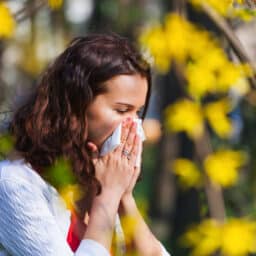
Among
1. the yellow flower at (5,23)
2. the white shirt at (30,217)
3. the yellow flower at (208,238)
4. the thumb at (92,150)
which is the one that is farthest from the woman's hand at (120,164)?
the yellow flower at (5,23)

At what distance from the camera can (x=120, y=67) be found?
3.29m

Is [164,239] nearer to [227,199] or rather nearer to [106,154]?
[227,199]

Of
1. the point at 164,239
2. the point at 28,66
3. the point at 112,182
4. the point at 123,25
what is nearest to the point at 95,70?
the point at 112,182

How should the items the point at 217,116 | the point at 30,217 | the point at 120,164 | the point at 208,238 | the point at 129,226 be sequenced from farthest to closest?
the point at 217,116 < the point at 208,238 < the point at 129,226 < the point at 120,164 < the point at 30,217

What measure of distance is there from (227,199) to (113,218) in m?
3.52

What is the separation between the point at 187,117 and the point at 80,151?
1.24 feet

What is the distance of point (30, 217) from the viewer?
3055mm

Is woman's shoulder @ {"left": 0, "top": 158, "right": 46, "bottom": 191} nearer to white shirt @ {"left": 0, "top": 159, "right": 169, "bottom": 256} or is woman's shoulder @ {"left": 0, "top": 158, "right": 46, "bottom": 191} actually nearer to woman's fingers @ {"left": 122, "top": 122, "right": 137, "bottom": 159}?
white shirt @ {"left": 0, "top": 159, "right": 169, "bottom": 256}

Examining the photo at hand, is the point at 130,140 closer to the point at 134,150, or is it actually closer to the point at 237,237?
the point at 134,150

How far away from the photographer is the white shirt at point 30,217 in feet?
9.95

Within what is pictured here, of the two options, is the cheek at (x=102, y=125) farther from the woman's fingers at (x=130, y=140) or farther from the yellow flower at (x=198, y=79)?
the yellow flower at (x=198, y=79)

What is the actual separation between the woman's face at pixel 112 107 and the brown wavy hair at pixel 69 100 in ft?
0.07

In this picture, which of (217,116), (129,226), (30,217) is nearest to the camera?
(30,217)

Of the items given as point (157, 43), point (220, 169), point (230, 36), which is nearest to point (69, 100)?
point (157, 43)
